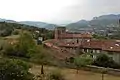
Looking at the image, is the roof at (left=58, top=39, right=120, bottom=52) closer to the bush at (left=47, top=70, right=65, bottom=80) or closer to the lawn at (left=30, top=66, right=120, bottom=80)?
the lawn at (left=30, top=66, right=120, bottom=80)

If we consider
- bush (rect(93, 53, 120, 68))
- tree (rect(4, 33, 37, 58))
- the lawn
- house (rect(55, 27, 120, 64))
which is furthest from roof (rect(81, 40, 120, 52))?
tree (rect(4, 33, 37, 58))

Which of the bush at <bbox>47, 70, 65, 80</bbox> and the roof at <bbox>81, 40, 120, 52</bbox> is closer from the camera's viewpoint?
the bush at <bbox>47, 70, 65, 80</bbox>

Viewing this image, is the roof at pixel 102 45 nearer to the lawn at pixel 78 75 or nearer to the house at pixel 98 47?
the house at pixel 98 47

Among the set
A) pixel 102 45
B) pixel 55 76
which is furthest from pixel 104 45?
pixel 55 76

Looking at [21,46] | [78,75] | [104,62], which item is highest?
[21,46]

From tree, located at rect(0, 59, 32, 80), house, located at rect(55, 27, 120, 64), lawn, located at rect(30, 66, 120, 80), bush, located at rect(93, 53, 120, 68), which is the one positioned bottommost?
lawn, located at rect(30, 66, 120, 80)

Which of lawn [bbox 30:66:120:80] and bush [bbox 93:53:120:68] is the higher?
bush [bbox 93:53:120:68]

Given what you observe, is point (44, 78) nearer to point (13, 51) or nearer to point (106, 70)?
point (106, 70)

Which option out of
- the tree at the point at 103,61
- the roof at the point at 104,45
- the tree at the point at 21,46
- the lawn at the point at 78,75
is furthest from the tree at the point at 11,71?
the roof at the point at 104,45

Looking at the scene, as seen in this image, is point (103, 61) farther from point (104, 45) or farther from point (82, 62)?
point (104, 45)

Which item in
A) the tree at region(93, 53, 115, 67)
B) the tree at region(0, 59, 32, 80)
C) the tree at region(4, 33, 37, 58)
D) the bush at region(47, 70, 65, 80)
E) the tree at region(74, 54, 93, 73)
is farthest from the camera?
the tree at region(4, 33, 37, 58)

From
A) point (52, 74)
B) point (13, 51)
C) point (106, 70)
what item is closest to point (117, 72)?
point (106, 70)

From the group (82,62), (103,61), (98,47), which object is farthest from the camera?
(98,47)

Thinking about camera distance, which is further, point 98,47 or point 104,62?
point 98,47
